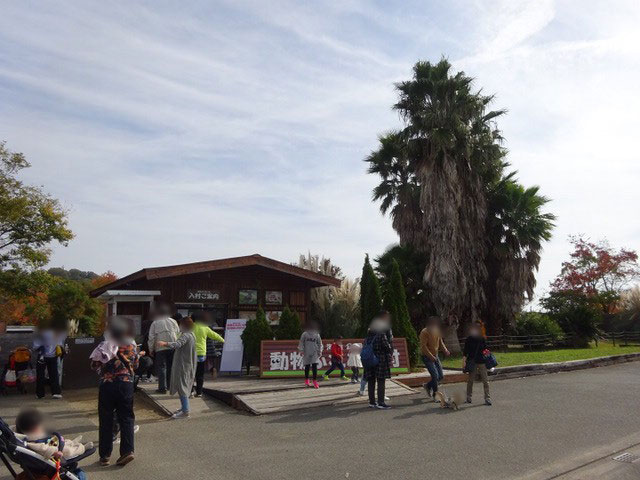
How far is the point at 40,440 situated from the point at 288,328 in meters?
10.8

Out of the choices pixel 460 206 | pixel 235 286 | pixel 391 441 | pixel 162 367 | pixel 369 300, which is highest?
pixel 460 206

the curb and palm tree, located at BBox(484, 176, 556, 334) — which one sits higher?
palm tree, located at BBox(484, 176, 556, 334)

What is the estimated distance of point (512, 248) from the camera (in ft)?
87.8

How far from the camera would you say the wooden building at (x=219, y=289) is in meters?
17.2

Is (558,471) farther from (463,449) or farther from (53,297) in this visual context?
(53,297)

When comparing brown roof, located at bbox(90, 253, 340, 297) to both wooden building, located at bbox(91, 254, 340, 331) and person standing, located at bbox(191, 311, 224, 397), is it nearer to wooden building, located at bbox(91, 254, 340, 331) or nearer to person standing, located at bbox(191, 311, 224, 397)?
wooden building, located at bbox(91, 254, 340, 331)

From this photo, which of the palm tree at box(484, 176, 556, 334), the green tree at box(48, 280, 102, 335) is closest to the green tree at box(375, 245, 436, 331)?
the palm tree at box(484, 176, 556, 334)

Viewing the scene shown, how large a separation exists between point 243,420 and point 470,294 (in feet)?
59.6

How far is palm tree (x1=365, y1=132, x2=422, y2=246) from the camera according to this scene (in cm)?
2714

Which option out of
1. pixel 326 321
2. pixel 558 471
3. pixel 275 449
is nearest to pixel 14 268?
pixel 326 321

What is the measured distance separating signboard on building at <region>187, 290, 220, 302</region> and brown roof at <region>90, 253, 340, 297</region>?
3.24ft

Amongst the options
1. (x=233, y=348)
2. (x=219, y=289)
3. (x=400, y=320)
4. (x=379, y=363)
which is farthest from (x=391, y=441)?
(x=219, y=289)

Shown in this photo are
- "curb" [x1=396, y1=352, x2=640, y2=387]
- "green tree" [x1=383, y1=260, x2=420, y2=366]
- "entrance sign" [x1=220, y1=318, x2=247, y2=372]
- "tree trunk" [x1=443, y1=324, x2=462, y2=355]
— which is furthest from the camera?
"tree trunk" [x1=443, y1=324, x2=462, y2=355]

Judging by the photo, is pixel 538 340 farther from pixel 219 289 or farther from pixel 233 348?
pixel 233 348
